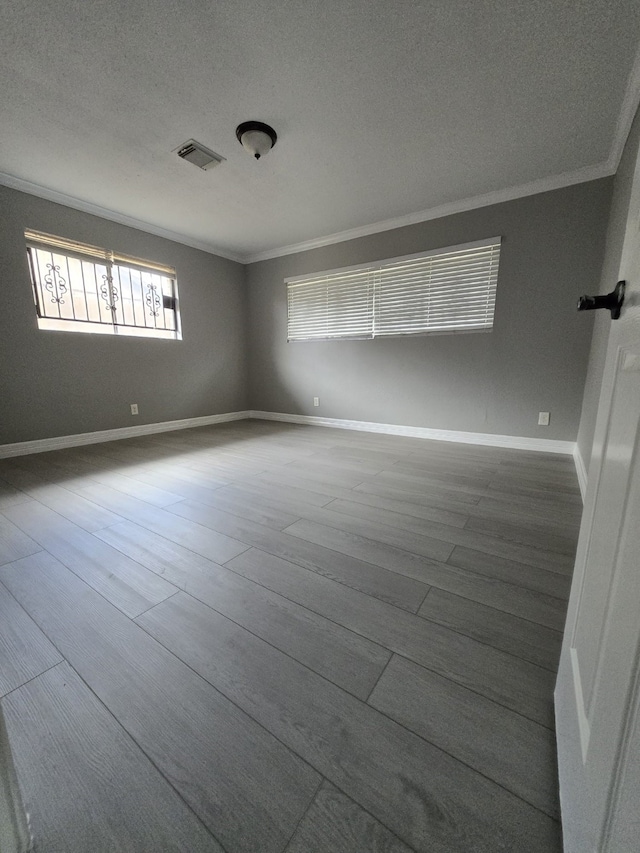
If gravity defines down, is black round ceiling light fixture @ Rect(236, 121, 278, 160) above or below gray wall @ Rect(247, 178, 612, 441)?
above

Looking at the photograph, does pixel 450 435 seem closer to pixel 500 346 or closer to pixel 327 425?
pixel 500 346

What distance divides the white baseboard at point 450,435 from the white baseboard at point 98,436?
1.15m

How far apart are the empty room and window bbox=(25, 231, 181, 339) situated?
0.03 metres

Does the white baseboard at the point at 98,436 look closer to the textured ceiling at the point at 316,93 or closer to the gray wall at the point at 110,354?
the gray wall at the point at 110,354

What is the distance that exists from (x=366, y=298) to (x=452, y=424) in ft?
5.83

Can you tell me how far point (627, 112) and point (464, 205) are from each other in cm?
125

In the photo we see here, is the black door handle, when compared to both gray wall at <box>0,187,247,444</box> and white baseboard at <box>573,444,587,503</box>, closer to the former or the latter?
white baseboard at <box>573,444,587,503</box>

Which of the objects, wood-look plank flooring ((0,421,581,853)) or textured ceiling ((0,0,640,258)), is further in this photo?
textured ceiling ((0,0,640,258))

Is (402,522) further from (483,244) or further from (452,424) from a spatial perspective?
(483,244)

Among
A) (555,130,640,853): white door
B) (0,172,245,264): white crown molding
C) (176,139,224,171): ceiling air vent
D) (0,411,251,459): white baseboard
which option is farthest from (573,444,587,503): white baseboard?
(0,172,245,264): white crown molding

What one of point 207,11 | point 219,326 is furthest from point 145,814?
point 219,326

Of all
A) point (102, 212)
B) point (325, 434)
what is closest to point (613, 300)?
point (325, 434)

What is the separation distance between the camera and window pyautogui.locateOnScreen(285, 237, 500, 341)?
3.12 meters

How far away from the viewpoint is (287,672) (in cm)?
88
